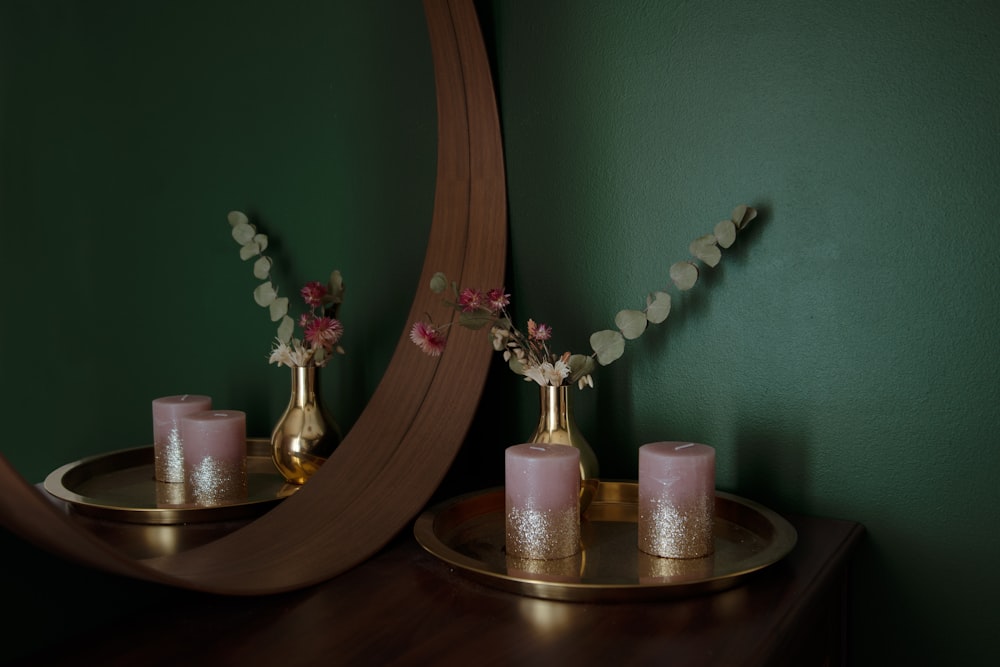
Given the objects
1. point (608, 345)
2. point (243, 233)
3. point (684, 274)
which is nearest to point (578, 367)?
point (608, 345)

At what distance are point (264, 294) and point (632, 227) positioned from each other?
0.45m

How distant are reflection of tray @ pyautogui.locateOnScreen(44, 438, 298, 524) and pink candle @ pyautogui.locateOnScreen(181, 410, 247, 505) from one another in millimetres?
12

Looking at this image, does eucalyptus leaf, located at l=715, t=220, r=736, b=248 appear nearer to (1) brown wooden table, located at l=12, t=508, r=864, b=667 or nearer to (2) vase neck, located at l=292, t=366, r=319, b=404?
(1) brown wooden table, located at l=12, t=508, r=864, b=667

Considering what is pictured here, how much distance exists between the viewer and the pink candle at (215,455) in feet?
2.32

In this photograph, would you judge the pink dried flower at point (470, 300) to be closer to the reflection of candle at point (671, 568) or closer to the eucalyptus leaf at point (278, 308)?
the eucalyptus leaf at point (278, 308)

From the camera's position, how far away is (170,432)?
2.23 feet

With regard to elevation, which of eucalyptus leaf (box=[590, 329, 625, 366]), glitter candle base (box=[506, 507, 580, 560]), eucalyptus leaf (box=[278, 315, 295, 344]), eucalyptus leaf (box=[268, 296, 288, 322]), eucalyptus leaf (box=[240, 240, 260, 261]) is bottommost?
glitter candle base (box=[506, 507, 580, 560])

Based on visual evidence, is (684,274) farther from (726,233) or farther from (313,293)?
(313,293)

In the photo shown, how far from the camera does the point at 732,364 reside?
973mm

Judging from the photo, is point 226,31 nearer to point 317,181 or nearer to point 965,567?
point 317,181

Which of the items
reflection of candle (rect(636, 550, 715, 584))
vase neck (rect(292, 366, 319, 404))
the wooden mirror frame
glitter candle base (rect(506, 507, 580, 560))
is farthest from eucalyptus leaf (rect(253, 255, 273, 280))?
reflection of candle (rect(636, 550, 715, 584))

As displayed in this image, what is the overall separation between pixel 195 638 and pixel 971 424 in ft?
2.44

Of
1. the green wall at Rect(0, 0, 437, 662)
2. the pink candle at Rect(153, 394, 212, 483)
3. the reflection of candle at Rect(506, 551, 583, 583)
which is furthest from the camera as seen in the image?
the reflection of candle at Rect(506, 551, 583, 583)

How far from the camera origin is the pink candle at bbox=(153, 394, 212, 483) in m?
0.67
